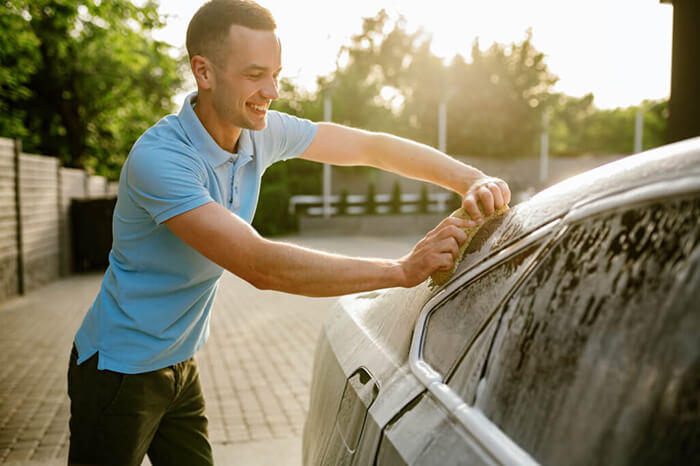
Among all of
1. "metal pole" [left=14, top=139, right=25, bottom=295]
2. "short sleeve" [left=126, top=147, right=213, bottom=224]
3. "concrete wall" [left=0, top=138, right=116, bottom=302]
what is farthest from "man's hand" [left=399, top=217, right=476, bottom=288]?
"metal pole" [left=14, top=139, right=25, bottom=295]

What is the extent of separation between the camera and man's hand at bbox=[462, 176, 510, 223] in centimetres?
187

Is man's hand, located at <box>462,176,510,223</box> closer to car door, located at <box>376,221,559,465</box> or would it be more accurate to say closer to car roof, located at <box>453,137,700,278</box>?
car roof, located at <box>453,137,700,278</box>

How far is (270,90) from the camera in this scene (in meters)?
2.23

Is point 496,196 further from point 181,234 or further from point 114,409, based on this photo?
point 114,409

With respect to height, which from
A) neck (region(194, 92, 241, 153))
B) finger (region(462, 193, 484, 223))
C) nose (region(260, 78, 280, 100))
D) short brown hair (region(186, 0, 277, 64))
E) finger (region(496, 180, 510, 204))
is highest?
short brown hair (region(186, 0, 277, 64))

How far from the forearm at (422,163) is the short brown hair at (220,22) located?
0.67 m

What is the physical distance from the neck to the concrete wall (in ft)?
30.6

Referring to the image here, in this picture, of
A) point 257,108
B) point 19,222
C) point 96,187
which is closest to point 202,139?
point 257,108

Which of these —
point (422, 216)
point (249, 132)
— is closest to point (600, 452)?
point (249, 132)

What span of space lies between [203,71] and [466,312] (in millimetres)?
1301

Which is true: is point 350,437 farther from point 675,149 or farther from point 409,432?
point 675,149

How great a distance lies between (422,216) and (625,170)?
1069 inches

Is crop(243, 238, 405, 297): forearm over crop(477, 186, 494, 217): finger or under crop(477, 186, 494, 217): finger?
under

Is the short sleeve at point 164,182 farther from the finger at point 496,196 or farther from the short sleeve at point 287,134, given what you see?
the finger at point 496,196
